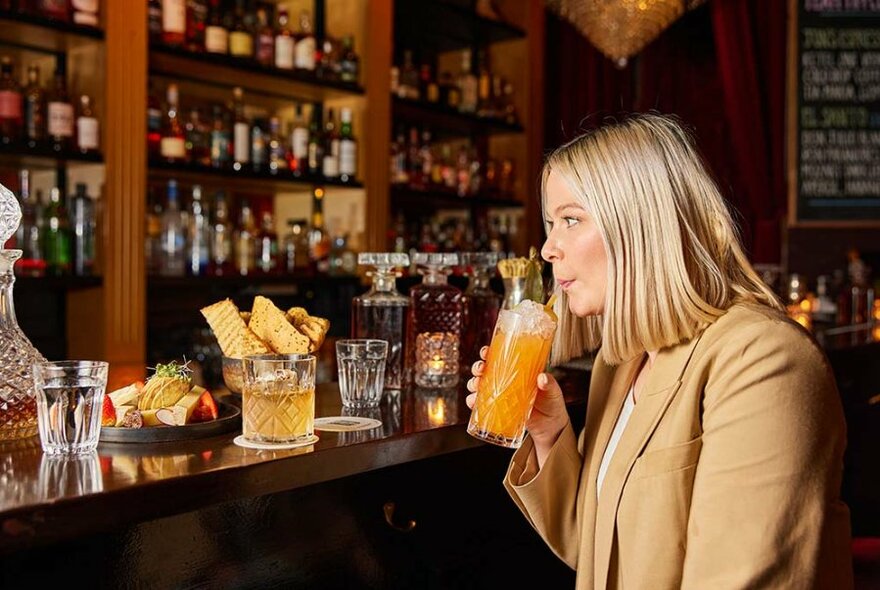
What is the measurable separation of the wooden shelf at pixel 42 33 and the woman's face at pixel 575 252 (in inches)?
83.8

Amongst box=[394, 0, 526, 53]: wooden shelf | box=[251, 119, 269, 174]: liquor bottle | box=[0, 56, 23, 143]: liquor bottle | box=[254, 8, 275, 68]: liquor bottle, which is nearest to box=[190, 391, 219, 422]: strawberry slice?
box=[0, 56, 23, 143]: liquor bottle

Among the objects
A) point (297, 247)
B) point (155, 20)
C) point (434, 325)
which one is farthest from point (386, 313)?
point (297, 247)

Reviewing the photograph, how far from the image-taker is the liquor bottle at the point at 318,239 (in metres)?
3.75

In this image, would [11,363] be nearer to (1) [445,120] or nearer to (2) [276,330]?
(2) [276,330]

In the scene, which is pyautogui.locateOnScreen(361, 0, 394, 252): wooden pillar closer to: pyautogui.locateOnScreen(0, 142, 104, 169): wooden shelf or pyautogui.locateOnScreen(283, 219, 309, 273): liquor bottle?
pyautogui.locateOnScreen(283, 219, 309, 273): liquor bottle

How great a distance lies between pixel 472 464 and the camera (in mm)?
1598

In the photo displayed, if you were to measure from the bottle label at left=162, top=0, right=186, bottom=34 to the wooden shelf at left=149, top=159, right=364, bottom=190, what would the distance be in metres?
0.47

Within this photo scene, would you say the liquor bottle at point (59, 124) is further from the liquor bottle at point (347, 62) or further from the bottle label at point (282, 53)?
the liquor bottle at point (347, 62)

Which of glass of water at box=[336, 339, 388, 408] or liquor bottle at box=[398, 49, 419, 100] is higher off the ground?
liquor bottle at box=[398, 49, 419, 100]

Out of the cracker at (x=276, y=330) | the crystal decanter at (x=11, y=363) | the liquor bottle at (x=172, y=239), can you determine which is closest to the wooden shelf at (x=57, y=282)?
the liquor bottle at (x=172, y=239)

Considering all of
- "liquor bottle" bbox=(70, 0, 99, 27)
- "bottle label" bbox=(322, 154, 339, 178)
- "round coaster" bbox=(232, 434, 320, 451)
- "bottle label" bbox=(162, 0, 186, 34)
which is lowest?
"round coaster" bbox=(232, 434, 320, 451)

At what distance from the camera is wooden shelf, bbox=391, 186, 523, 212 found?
4.14 metres

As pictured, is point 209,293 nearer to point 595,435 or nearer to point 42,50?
point 42,50

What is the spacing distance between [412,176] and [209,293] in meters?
1.09
